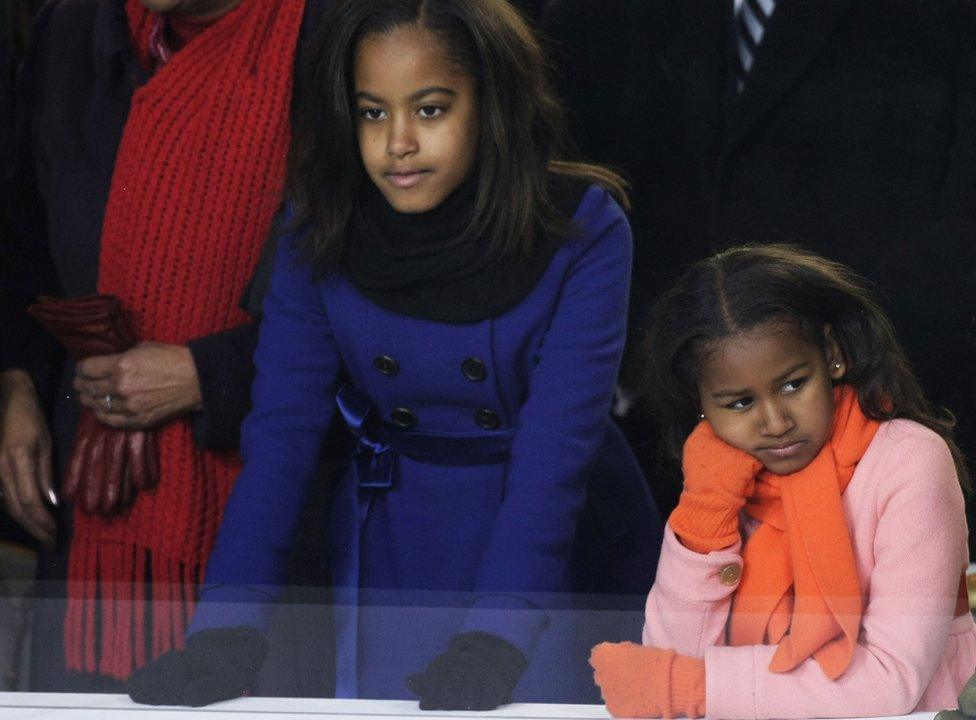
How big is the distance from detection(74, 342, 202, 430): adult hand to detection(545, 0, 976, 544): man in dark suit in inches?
22.9

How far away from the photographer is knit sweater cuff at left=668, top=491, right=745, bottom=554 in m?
1.71

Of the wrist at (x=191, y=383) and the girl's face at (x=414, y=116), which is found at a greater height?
the girl's face at (x=414, y=116)

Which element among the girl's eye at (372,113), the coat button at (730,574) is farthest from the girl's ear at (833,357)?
the girl's eye at (372,113)

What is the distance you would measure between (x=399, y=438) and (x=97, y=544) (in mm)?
450

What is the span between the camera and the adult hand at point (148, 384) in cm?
201

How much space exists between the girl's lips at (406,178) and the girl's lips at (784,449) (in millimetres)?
515

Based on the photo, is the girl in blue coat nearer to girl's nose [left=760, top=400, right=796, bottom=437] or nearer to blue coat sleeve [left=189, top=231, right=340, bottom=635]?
blue coat sleeve [left=189, top=231, right=340, bottom=635]

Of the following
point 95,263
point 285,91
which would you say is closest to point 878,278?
point 285,91

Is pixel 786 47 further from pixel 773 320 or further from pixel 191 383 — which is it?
pixel 191 383

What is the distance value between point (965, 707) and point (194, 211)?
113 centimetres

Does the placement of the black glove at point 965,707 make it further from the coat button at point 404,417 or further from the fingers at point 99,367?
the fingers at point 99,367

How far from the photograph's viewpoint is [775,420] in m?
1.69

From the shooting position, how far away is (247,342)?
1.99 m

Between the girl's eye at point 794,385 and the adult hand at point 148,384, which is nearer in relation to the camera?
the girl's eye at point 794,385
